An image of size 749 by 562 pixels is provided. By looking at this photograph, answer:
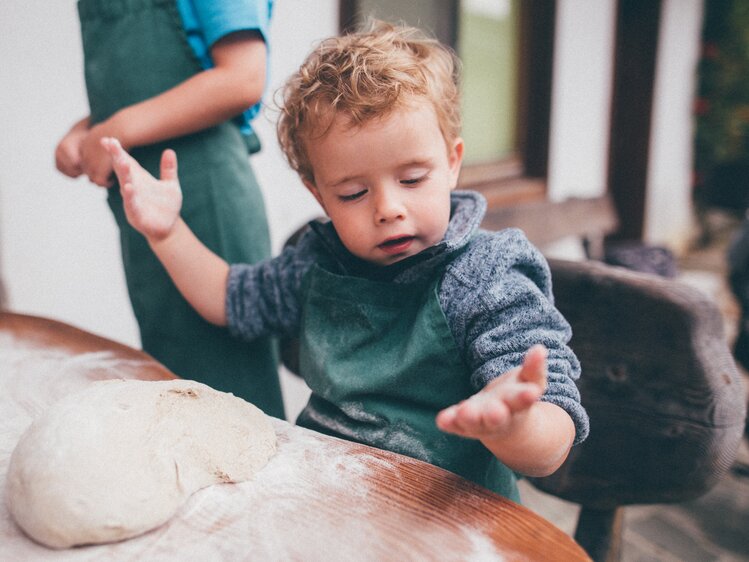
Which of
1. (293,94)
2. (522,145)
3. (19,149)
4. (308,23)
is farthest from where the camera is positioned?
(522,145)

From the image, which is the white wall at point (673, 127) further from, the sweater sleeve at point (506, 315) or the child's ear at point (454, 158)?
the sweater sleeve at point (506, 315)

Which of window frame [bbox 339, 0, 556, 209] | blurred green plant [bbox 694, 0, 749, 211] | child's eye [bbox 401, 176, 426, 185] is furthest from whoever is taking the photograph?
blurred green plant [bbox 694, 0, 749, 211]

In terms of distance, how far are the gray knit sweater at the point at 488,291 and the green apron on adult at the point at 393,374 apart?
3 cm

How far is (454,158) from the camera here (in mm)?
1121

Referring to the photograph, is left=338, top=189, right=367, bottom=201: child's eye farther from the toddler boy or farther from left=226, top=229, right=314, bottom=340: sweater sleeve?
left=226, top=229, right=314, bottom=340: sweater sleeve

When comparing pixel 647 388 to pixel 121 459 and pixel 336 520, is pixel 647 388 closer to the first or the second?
pixel 336 520

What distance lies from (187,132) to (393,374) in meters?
0.67

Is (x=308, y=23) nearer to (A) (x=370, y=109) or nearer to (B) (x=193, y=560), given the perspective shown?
(A) (x=370, y=109)

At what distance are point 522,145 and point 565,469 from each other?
11.6 feet

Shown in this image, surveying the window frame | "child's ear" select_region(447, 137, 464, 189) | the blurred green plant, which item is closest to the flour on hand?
"child's ear" select_region(447, 137, 464, 189)

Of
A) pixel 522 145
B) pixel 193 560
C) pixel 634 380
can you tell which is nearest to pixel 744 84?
pixel 522 145

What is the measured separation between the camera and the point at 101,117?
1366 mm

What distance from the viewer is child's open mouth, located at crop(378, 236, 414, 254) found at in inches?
39.6

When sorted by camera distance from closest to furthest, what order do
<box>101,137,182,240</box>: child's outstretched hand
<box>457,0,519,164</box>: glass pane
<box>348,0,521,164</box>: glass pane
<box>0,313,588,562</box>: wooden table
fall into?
<box>0,313,588,562</box>: wooden table → <box>101,137,182,240</box>: child's outstretched hand → <box>348,0,521,164</box>: glass pane → <box>457,0,519,164</box>: glass pane
